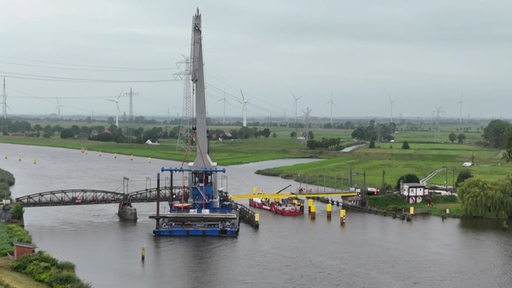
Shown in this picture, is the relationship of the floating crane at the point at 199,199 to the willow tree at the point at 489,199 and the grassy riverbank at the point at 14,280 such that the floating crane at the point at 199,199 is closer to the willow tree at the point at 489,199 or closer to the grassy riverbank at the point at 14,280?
the grassy riverbank at the point at 14,280

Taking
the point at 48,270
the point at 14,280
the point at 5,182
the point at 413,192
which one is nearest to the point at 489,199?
the point at 413,192

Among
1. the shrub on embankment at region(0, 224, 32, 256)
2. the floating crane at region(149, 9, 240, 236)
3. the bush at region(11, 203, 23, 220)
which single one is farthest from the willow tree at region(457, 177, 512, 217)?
the bush at region(11, 203, 23, 220)

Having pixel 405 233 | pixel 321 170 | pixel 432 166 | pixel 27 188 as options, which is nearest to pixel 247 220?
pixel 405 233

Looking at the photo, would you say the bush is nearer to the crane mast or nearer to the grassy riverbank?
the grassy riverbank

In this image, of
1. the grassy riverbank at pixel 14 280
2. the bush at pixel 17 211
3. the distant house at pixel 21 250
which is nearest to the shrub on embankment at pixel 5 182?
the bush at pixel 17 211

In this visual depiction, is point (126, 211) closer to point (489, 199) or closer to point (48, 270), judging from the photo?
point (48, 270)

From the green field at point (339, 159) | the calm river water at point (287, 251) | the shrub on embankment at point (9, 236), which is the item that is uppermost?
the green field at point (339, 159)
